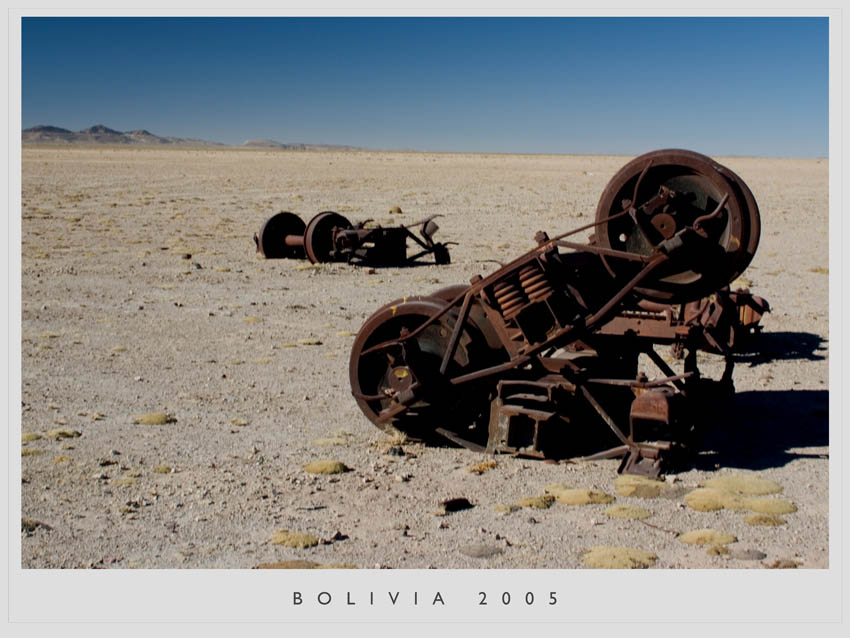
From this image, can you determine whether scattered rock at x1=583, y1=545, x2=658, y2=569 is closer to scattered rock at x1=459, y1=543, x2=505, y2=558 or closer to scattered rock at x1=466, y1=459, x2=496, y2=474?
scattered rock at x1=459, y1=543, x2=505, y2=558

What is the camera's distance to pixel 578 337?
7465 mm

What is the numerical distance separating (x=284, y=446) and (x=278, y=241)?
13218mm

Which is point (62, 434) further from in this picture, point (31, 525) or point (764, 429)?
point (764, 429)

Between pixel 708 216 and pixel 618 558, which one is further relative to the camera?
pixel 708 216

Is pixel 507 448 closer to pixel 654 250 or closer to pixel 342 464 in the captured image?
pixel 342 464

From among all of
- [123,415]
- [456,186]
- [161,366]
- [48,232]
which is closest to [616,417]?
[123,415]

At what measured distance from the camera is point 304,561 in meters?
5.88

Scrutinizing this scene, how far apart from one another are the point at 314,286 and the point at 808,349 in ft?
27.9

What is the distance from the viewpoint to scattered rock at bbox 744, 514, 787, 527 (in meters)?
6.36

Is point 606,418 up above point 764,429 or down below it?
above

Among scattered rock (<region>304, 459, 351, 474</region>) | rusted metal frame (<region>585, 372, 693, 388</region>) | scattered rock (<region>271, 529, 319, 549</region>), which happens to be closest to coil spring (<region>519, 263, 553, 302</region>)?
rusted metal frame (<region>585, 372, 693, 388</region>)

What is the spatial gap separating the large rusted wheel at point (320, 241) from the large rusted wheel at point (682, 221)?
12.9 meters

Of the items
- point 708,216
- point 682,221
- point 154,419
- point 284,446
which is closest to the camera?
point 708,216

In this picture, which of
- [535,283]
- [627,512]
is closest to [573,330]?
[535,283]
